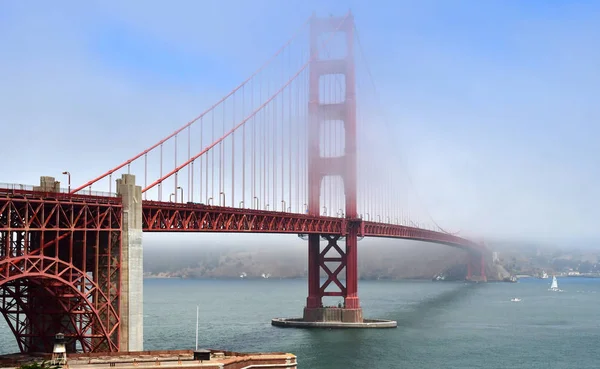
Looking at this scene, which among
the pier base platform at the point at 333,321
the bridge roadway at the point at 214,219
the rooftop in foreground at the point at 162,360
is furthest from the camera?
→ the pier base platform at the point at 333,321

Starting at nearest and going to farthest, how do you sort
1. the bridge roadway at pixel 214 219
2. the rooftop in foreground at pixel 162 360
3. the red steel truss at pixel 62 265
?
1. the rooftop in foreground at pixel 162 360
2. the red steel truss at pixel 62 265
3. the bridge roadway at pixel 214 219

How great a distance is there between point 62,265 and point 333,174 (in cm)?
5194

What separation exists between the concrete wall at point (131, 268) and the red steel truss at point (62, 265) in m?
0.41

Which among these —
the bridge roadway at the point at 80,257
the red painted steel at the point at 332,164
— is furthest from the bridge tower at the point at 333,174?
the bridge roadway at the point at 80,257

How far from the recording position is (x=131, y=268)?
5169 cm

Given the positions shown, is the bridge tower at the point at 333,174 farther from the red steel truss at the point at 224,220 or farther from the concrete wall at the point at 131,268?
the concrete wall at the point at 131,268

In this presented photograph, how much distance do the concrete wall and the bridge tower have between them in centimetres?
4200

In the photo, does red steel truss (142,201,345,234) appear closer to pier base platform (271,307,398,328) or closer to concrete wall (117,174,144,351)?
concrete wall (117,174,144,351)

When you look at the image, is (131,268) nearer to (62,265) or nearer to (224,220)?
(62,265)

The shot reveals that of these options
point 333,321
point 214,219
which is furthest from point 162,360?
point 333,321

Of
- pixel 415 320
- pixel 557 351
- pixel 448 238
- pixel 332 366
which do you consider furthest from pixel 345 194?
→ pixel 448 238

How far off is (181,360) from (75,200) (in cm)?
1083

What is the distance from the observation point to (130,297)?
51.4 metres

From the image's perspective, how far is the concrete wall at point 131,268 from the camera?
168 ft
